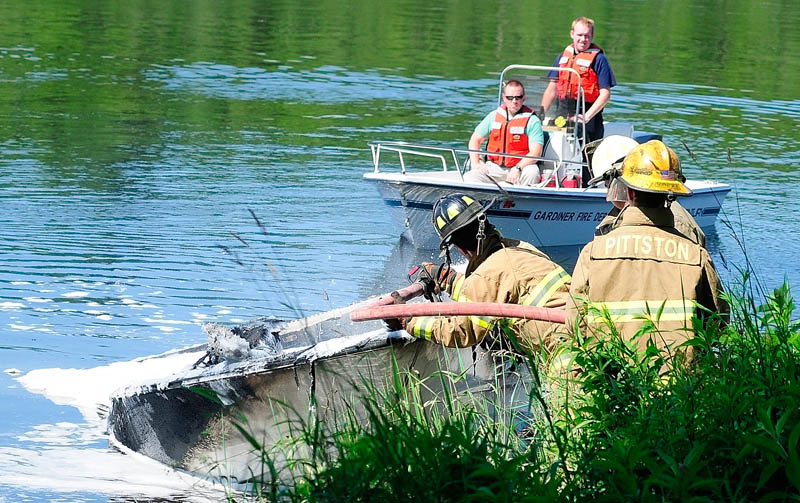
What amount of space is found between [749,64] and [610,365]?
27.2m

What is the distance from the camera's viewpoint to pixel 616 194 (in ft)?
16.9

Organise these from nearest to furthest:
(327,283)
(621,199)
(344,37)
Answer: (621,199) → (327,283) → (344,37)

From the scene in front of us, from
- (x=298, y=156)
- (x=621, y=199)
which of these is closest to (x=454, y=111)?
(x=298, y=156)

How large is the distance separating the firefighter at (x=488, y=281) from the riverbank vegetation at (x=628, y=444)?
91 cm

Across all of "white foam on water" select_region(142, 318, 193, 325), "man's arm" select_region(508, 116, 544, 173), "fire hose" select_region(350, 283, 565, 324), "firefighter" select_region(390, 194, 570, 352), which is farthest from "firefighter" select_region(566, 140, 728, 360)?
"man's arm" select_region(508, 116, 544, 173)

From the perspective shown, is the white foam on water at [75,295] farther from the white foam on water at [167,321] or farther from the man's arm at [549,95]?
the man's arm at [549,95]

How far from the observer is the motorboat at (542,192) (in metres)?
11.7

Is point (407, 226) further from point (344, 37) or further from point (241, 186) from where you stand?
point (344, 37)

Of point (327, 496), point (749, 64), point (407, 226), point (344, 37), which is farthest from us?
point (344, 37)

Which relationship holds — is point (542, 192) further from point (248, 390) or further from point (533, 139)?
point (248, 390)

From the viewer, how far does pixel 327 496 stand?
3668 mm

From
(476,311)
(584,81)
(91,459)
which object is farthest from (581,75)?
(476,311)

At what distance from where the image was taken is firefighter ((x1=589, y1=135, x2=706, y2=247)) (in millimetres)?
5172

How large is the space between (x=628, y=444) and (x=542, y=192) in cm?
800
